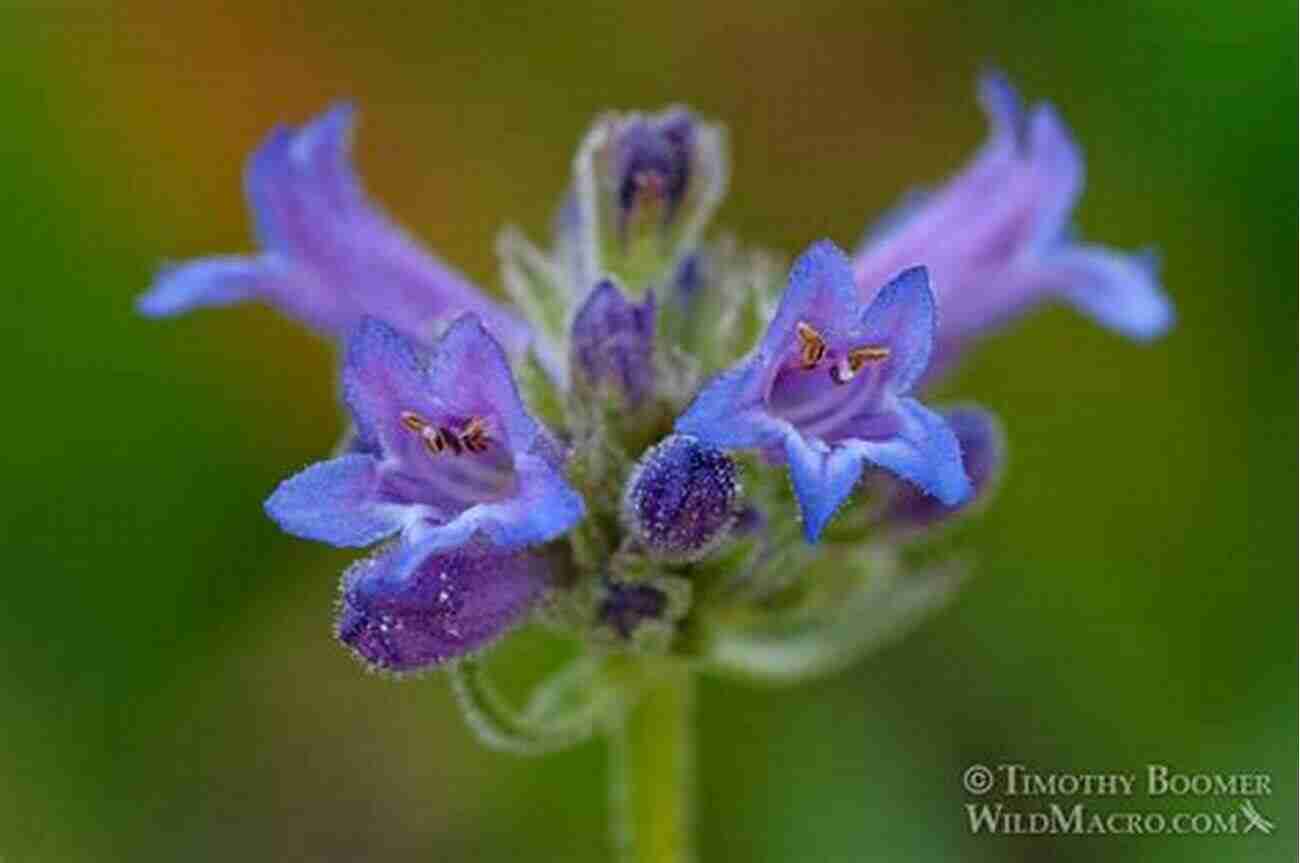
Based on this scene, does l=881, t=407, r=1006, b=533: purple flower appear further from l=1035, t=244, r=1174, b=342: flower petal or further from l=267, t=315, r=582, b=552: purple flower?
l=267, t=315, r=582, b=552: purple flower

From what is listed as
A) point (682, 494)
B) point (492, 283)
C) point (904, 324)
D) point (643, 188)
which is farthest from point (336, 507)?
point (492, 283)

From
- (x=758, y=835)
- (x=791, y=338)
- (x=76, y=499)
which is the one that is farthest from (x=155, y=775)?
(x=791, y=338)

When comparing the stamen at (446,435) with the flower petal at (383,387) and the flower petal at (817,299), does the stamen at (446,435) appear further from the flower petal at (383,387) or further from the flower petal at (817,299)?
the flower petal at (817,299)

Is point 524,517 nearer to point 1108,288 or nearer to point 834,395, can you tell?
point 834,395

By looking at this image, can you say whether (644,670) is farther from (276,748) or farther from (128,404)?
(128,404)

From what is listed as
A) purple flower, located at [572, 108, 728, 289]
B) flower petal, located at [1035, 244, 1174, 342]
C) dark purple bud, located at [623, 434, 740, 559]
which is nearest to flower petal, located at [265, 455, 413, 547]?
dark purple bud, located at [623, 434, 740, 559]
